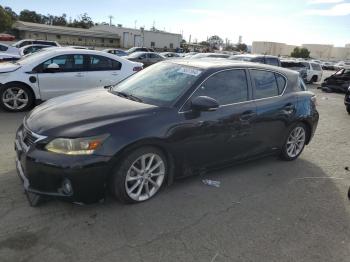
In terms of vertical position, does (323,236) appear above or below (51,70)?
→ below

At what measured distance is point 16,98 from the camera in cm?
841

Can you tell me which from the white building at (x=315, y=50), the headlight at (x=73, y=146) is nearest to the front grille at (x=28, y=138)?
the headlight at (x=73, y=146)

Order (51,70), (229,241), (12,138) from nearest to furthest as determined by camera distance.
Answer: (229,241) < (12,138) < (51,70)

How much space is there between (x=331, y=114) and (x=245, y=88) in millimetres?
7508

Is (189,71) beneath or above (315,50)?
beneath

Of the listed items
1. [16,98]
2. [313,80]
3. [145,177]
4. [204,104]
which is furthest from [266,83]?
[313,80]

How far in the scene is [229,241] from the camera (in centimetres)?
347

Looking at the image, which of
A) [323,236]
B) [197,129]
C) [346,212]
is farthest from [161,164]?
[346,212]

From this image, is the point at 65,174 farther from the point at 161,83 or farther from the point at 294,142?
the point at 294,142

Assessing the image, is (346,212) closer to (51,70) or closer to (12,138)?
(12,138)

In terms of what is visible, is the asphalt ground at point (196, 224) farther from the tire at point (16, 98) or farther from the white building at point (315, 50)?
the white building at point (315, 50)

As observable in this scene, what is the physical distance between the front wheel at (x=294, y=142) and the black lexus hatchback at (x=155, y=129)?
5 centimetres

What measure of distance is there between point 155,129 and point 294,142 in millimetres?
2895

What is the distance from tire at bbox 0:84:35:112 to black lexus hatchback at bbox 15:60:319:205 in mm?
4135
